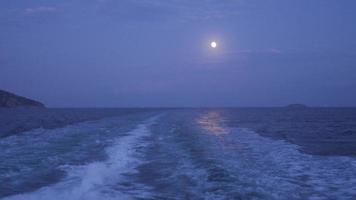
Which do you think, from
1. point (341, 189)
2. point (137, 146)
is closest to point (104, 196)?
point (341, 189)

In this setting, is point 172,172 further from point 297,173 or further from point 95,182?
point 297,173

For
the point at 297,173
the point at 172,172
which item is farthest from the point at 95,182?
the point at 297,173

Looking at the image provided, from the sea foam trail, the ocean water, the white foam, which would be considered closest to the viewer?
the sea foam trail

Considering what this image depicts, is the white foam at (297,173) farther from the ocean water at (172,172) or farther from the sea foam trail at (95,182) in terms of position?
the sea foam trail at (95,182)

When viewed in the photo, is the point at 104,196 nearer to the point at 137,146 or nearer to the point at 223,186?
the point at 223,186

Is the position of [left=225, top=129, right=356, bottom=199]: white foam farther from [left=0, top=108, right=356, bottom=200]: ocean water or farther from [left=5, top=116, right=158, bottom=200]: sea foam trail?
[left=5, top=116, right=158, bottom=200]: sea foam trail

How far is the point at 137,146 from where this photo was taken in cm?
2645

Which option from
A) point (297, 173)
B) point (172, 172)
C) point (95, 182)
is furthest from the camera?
point (297, 173)

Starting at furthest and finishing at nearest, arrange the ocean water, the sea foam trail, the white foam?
the white foam
the ocean water
the sea foam trail

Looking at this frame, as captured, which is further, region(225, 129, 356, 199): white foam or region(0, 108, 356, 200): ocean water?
region(225, 129, 356, 199): white foam

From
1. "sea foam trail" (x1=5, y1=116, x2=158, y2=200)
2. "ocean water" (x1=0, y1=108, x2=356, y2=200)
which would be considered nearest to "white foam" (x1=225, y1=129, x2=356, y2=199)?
"ocean water" (x1=0, y1=108, x2=356, y2=200)

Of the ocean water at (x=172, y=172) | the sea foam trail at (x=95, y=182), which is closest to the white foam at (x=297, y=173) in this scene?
the ocean water at (x=172, y=172)

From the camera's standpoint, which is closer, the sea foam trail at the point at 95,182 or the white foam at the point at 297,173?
the sea foam trail at the point at 95,182

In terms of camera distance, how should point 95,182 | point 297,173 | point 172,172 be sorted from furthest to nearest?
point 297,173, point 172,172, point 95,182
